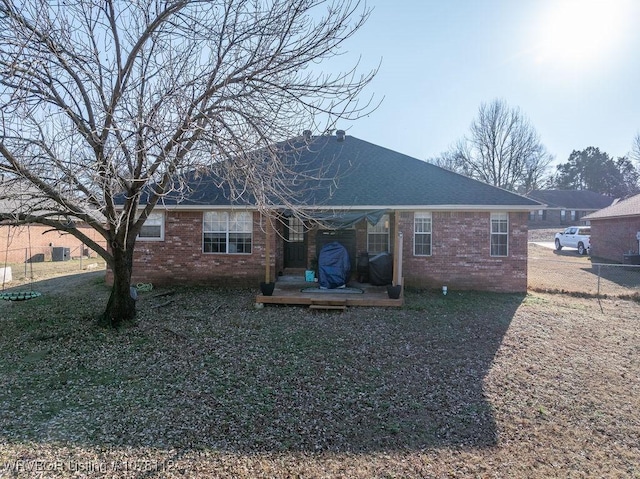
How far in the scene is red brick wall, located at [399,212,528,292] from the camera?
413 inches

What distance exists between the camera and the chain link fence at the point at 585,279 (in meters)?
10.9

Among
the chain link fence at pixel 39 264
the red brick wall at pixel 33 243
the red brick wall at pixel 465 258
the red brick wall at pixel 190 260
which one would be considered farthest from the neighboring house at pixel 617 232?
the red brick wall at pixel 33 243

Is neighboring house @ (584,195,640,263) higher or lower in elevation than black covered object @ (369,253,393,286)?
higher

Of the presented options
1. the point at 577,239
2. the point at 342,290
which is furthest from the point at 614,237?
the point at 342,290

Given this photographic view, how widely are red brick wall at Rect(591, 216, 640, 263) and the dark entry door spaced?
55.3 ft

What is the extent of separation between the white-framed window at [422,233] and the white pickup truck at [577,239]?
653 inches

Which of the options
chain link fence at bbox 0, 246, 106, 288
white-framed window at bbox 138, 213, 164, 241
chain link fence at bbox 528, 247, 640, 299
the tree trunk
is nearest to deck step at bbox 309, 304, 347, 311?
the tree trunk

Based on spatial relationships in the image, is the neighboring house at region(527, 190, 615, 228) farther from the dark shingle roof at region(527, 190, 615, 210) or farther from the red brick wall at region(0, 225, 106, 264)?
the red brick wall at region(0, 225, 106, 264)

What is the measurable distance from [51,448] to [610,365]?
7366 millimetres

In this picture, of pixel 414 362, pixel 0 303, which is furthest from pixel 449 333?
pixel 0 303

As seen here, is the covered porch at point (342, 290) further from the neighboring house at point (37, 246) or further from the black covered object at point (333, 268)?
Result: the neighboring house at point (37, 246)

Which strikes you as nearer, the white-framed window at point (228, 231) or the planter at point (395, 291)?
the planter at point (395, 291)

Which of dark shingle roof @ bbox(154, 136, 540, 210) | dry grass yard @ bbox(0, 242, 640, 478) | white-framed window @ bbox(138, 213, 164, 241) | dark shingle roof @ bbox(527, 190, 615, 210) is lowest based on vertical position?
dry grass yard @ bbox(0, 242, 640, 478)

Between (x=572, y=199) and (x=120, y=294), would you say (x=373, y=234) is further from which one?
(x=572, y=199)
